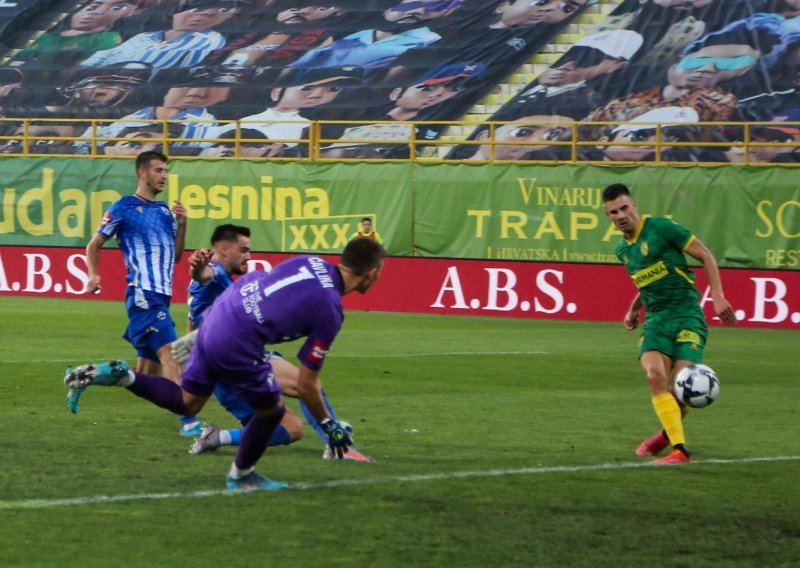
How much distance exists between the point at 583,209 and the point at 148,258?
14925 mm

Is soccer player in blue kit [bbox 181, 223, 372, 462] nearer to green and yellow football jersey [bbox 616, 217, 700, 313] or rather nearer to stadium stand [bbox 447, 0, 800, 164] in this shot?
green and yellow football jersey [bbox 616, 217, 700, 313]

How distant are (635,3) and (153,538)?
29729 mm

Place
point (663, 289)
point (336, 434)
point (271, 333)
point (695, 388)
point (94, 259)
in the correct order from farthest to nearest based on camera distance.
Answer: point (94, 259), point (663, 289), point (695, 388), point (336, 434), point (271, 333)

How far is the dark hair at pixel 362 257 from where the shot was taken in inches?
296

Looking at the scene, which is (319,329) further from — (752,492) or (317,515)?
(752,492)

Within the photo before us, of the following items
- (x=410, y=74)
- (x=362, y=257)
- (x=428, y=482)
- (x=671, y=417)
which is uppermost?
(x=362, y=257)

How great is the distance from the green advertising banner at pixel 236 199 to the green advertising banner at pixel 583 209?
0.78 meters

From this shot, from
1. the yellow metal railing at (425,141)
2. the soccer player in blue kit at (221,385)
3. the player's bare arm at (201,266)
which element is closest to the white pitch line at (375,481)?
the soccer player in blue kit at (221,385)

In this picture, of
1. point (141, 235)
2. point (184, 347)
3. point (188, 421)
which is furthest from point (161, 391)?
point (141, 235)

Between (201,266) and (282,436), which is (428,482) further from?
(201,266)

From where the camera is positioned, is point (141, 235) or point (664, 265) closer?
point (664, 265)

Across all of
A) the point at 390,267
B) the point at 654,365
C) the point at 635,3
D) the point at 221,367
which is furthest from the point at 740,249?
the point at 221,367

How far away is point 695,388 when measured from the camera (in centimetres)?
1009

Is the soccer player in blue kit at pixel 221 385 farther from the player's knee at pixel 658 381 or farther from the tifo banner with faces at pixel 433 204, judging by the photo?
the tifo banner with faces at pixel 433 204
